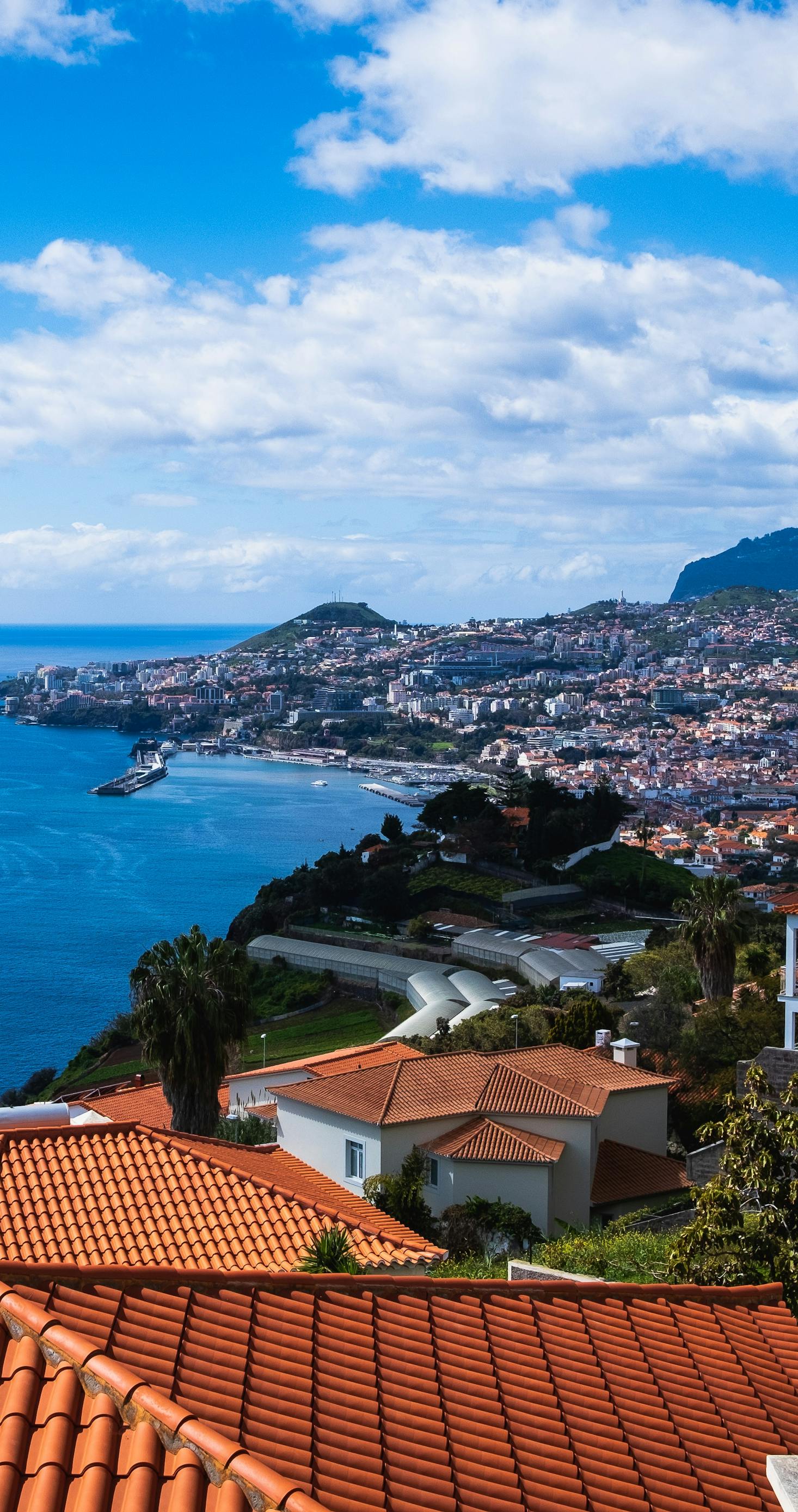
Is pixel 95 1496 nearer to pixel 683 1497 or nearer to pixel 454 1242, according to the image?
pixel 683 1497

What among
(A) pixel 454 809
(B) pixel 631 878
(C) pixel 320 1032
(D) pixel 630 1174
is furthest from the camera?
(A) pixel 454 809

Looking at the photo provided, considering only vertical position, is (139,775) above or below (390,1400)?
below

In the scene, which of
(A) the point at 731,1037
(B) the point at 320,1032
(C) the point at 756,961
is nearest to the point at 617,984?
(C) the point at 756,961

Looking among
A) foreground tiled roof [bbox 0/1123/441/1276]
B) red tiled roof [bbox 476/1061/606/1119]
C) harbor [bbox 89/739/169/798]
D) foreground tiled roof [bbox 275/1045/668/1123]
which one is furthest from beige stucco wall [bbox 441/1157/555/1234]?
harbor [bbox 89/739/169/798]

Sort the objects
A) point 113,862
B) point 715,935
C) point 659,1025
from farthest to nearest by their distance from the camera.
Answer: point 113,862 → point 715,935 → point 659,1025

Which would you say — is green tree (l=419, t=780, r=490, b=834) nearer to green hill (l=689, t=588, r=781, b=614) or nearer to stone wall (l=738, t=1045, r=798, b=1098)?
stone wall (l=738, t=1045, r=798, b=1098)

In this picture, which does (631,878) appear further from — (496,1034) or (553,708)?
(553,708)

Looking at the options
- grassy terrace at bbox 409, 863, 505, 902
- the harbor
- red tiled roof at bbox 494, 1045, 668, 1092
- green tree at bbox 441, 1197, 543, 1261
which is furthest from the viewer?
the harbor
